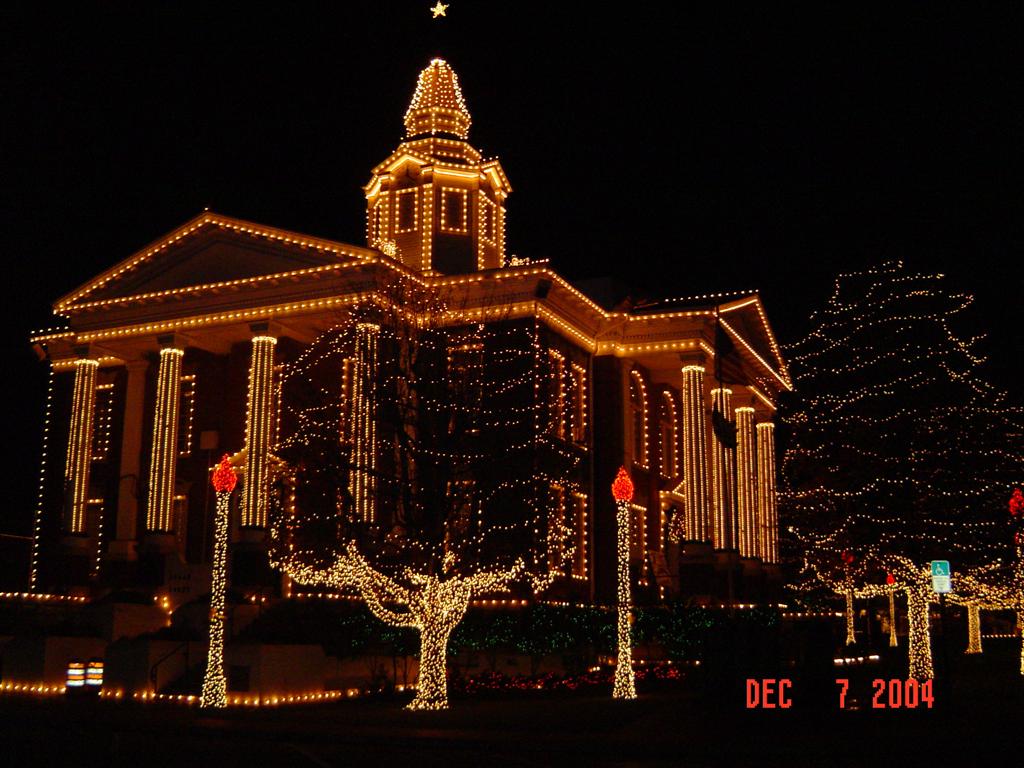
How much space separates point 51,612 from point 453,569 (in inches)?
660

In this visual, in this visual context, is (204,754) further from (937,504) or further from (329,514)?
(937,504)

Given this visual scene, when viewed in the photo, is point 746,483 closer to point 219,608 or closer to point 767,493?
point 767,493

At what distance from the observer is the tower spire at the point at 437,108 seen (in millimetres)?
49125

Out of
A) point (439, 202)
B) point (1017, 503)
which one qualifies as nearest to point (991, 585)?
point (1017, 503)

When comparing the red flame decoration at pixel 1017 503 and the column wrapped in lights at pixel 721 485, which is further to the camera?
the column wrapped in lights at pixel 721 485

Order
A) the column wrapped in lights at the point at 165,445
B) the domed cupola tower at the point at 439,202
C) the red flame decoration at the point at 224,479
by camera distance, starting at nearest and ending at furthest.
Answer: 1. the red flame decoration at the point at 224,479
2. the column wrapped in lights at the point at 165,445
3. the domed cupola tower at the point at 439,202

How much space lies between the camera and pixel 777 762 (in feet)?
54.6

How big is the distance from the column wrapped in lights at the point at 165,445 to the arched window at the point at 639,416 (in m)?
16.7

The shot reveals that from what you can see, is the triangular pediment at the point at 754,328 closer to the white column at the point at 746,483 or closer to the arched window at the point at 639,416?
the white column at the point at 746,483

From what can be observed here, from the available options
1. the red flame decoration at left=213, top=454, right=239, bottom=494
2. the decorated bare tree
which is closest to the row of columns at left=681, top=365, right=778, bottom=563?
the decorated bare tree

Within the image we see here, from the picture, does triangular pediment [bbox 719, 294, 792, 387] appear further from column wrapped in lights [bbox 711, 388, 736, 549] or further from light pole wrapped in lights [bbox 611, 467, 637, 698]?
light pole wrapped in lights [bbox 611, 467, 637, 698]

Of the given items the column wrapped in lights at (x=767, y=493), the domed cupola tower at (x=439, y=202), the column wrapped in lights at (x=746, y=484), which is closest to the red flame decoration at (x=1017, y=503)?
the column wrapped in lights at (x=746, y=484)

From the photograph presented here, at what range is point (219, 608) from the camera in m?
25.5

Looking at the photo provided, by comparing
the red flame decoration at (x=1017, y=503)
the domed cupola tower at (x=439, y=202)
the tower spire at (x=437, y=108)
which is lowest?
the red flame decoration at (x=1017, y=503)
